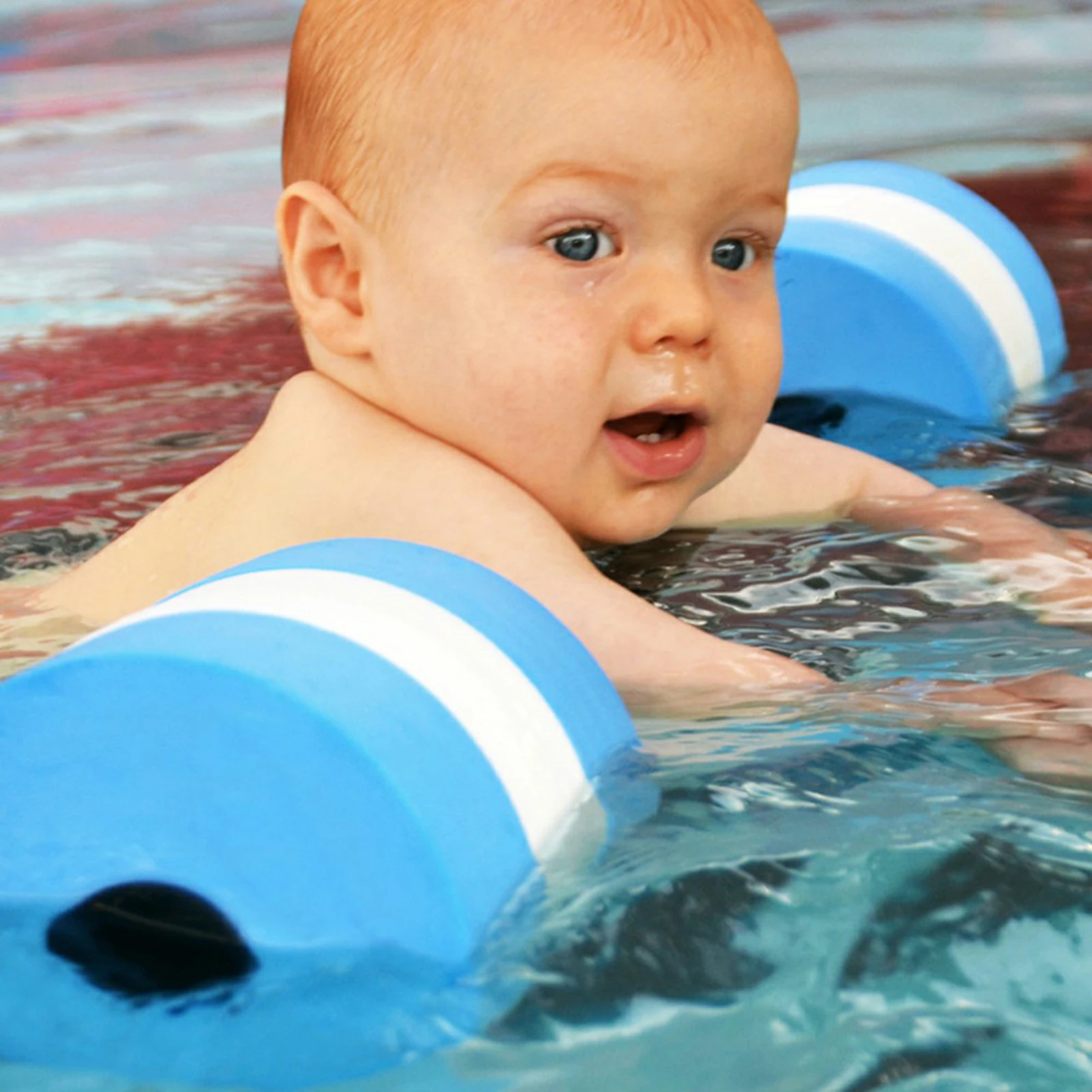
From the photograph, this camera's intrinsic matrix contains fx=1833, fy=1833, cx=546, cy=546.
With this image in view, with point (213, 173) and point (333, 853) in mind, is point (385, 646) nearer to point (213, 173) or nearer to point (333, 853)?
point (333, 853)

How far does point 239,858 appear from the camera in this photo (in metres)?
1.16

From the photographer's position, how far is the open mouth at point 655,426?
1896 millimetres

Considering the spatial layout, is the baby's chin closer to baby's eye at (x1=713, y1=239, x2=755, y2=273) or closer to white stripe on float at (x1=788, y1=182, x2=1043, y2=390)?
baby's eye at (x1=713, y1=239, x2=755, y2=273)

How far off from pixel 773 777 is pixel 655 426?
0.59m

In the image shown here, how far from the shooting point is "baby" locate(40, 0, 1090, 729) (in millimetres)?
1752

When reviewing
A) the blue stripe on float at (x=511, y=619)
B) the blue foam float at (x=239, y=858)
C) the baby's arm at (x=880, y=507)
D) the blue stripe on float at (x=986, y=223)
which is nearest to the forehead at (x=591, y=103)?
the blue stripe on float at (x=511, y=619)

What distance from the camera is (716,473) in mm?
1947

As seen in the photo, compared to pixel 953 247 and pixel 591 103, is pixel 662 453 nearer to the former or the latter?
pixel 591 103

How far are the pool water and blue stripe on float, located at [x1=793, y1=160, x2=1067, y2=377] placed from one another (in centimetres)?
9

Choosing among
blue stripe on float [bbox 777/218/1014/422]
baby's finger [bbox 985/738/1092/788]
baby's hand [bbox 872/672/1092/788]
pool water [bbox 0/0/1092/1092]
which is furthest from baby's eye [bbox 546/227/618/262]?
blue stripe on float [bbox 777/218/1014/422]

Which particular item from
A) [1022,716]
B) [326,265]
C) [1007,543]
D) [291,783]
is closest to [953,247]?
[1007,543]

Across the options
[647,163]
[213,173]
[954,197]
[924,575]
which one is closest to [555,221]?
[647,163]

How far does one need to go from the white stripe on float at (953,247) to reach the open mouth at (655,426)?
101cm

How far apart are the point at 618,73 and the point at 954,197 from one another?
1347 millimetres
